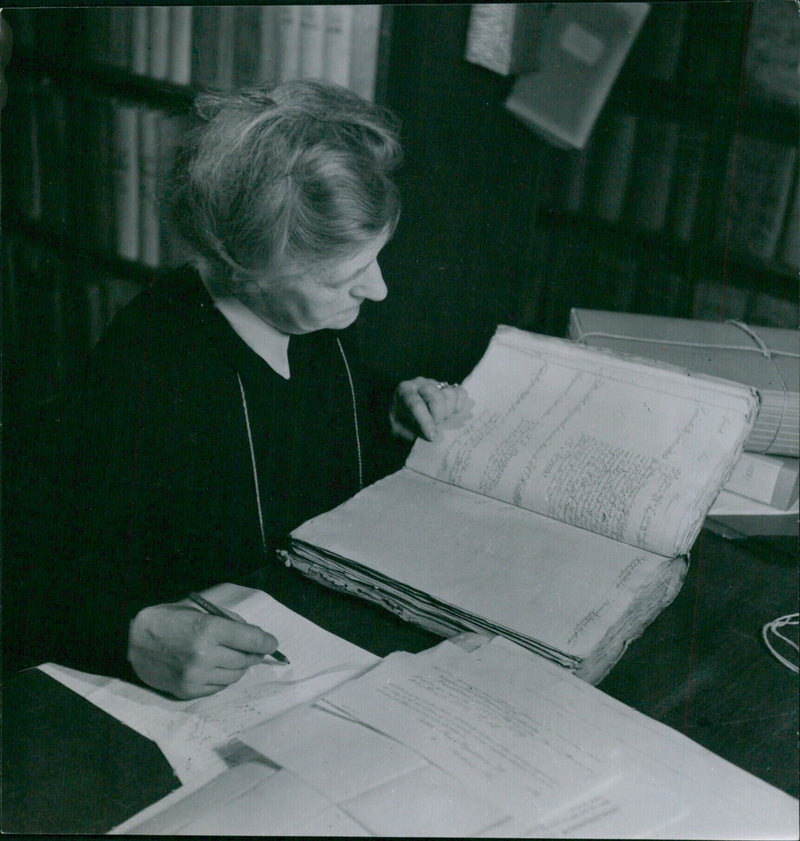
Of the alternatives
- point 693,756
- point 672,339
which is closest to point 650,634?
point 693,756

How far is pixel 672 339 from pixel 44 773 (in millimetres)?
920

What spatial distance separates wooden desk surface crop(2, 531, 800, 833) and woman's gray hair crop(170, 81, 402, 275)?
39 centimetres

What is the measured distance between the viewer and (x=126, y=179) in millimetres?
951

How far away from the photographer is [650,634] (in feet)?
2.47

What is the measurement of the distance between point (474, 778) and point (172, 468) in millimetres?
560

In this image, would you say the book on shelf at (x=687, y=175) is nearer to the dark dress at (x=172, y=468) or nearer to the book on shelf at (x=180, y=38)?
the dark dress at (x=172, y=468)

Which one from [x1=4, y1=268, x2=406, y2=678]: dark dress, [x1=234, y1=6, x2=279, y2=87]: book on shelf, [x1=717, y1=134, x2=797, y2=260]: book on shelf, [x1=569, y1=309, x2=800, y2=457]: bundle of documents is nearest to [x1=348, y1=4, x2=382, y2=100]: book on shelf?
[x1=234, y1=6, x2=279, y2=87]: book on shelf

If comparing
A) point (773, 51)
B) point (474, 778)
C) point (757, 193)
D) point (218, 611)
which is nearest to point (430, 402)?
point (218, 611)

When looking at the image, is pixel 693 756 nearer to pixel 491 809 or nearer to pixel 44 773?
pixel 491 809

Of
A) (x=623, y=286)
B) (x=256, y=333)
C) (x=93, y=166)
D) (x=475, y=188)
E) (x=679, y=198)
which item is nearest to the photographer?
(x=93, y=166)

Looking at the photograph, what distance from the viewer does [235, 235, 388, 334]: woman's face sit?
961mm

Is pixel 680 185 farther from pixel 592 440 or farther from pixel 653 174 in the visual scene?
pixel 592 440

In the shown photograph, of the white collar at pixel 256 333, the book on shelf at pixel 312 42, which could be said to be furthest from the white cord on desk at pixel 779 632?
the book on shelf at pixel 312 42

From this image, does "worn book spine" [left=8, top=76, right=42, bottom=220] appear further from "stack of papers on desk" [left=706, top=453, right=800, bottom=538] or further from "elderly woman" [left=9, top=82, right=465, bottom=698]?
"stack of papers on desk" [left=706, top=453, right=800, bottom=538]
